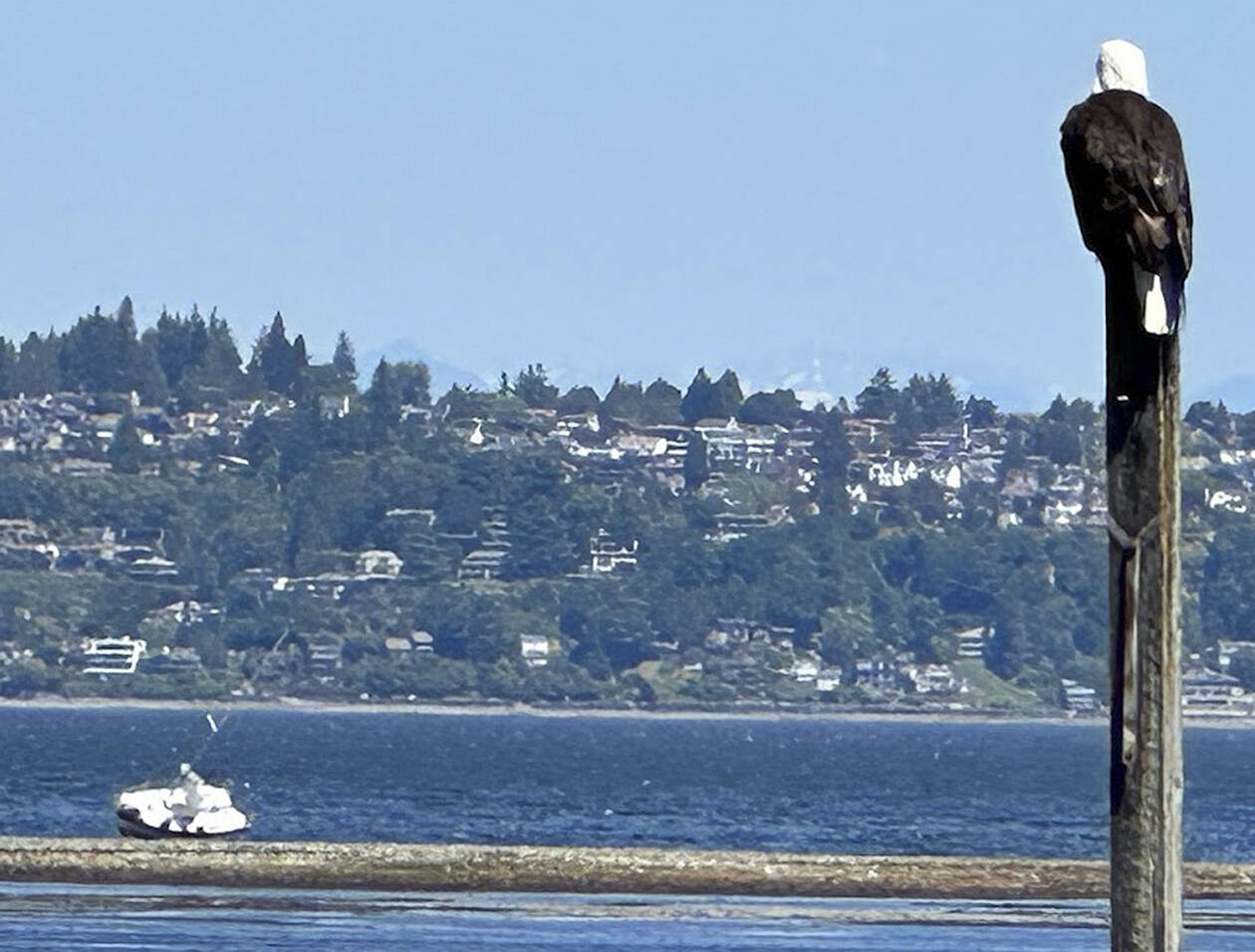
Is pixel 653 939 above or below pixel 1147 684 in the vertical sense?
below

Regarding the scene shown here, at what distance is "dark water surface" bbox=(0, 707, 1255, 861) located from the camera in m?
82.5

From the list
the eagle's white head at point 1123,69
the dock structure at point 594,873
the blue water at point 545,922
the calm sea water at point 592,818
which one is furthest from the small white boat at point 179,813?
the eagle's white head at point 1123,69

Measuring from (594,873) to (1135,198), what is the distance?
18.0 meters

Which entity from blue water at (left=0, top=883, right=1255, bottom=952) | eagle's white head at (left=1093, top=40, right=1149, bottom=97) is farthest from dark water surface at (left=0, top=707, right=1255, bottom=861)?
eagle's white head at (left=1093, top=40, right=1149, bottom=97)

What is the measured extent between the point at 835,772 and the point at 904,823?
2029 inches

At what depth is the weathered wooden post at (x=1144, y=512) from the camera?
31.3 feet

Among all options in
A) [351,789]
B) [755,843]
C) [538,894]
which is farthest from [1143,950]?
[351,789]

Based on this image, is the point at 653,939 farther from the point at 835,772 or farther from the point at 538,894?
the point at 835,772

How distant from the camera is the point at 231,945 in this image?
2255cm

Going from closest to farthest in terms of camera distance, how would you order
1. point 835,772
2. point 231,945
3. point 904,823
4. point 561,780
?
point 231,945, point 904,823, point 561,780, point 835,772

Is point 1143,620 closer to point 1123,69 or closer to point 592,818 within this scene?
point 1123,69

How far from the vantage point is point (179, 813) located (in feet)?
230

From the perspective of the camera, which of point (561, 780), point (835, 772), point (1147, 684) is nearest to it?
point (1147, 684)

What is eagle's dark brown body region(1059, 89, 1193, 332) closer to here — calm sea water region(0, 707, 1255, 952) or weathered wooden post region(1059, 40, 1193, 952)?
weathered wooden post region(1059, 40, 1193, 952)
